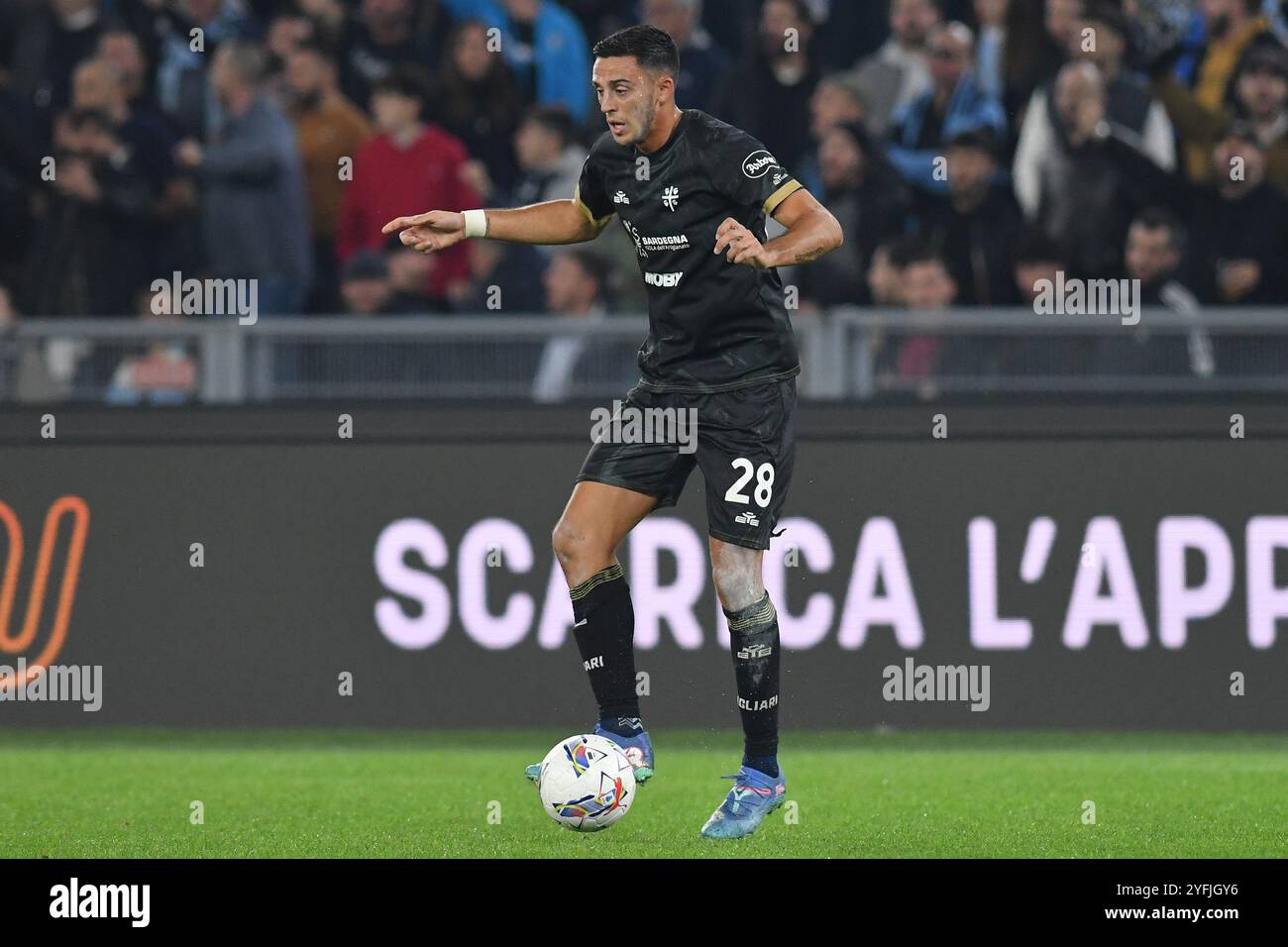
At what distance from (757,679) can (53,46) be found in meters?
7.42

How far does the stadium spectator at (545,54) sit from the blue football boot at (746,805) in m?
6.09

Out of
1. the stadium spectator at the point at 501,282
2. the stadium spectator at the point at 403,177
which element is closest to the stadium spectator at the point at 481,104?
the stadium spectator at the point at 403,177

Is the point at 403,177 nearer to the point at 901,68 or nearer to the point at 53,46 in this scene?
the point at 53,46

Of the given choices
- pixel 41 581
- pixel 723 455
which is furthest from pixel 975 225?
pixel 41 581

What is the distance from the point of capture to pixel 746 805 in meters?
7.27

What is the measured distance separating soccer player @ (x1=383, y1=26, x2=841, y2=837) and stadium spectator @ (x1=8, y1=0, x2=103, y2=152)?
19.8 feet

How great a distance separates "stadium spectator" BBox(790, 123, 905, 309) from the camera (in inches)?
449

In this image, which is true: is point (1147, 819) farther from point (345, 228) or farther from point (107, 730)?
point (345, 228)

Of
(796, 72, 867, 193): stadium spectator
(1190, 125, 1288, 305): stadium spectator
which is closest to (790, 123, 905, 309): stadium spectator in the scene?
(796, 72, 867, 193): stadium spectator

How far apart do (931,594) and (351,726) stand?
2750mm

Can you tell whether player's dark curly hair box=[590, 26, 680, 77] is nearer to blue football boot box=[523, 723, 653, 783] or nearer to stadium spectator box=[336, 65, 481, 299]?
blue football boot box=[523, 723, 653, 783]

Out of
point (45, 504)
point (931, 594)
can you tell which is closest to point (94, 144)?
point (45, 504)


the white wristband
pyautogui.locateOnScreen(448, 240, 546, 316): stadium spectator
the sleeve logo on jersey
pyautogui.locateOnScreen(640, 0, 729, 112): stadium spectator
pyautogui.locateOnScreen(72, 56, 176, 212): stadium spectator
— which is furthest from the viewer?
pyautogui.locateOnScreen(640, 0, 729, 112): stadium spectator

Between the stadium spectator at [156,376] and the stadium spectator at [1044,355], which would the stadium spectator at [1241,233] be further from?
the stadium spectator at [156,376]
